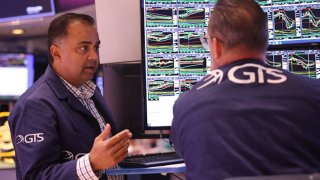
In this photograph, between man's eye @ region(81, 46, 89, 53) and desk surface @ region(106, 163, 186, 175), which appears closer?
desk surface @ region(106, 163, 186, 175)

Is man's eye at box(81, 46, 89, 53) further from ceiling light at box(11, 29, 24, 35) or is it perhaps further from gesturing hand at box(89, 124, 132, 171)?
ceiling light at box(11, 29, 24, 35)

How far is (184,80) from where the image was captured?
249 cm

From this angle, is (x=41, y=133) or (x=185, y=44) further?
(x=185, y=44)

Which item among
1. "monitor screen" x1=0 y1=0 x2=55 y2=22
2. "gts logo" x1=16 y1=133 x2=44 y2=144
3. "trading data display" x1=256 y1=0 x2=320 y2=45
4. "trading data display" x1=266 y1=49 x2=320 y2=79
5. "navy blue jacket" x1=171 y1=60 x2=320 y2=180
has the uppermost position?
"monitor screen" x1=0 y1=0 x2=55 y2=22

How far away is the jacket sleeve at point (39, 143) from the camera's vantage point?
6.32 ft

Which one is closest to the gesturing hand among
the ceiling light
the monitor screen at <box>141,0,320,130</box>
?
the monitor screen at <box>141,0,320,130</box>

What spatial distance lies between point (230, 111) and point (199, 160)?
18cm

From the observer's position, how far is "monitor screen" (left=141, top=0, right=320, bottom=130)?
2459 mm

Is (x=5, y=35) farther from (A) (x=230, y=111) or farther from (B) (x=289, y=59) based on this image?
(A) (x=230, y=111)

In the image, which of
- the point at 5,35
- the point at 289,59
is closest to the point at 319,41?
the point at 289,59

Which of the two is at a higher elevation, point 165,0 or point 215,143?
point 165,0

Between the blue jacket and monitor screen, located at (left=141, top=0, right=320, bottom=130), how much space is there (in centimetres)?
45

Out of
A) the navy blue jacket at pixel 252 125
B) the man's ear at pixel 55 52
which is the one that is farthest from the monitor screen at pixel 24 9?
the navy blue jacket at pixel 252 125

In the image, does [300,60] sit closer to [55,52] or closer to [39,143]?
[55,52]
